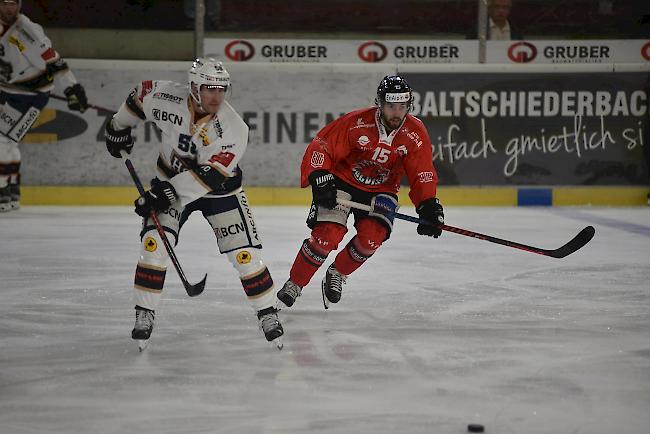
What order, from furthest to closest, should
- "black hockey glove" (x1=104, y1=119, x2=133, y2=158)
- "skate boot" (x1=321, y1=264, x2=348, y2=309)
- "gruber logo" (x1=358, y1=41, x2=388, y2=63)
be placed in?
"gruber logo" (x1=358, y1=41, x2=388, y2=63) → "skate boot" (x1=321, y1=264, x2=348, y2=309) → "black hockey glove" (x1=104, y1=119, x2=133, y2=158)

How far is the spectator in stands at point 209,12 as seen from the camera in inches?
354

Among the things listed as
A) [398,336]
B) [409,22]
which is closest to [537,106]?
[409,22]

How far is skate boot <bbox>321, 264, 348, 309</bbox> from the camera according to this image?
172 inches

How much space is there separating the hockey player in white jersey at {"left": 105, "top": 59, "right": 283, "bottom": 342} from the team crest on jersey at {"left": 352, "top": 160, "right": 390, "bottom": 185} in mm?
891

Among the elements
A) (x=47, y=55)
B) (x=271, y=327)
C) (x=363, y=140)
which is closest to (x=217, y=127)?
(x=271, y=327)

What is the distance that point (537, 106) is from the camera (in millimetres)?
9539

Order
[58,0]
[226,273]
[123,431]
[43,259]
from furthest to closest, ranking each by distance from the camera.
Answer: [58,0] → [43,259] → [226,273] → [123,431]

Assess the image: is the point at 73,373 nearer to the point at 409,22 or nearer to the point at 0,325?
the point at 0,325

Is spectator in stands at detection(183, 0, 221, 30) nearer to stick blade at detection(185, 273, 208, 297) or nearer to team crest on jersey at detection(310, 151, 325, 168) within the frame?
team crest on jersey at detection(310, 151, 325, 168)

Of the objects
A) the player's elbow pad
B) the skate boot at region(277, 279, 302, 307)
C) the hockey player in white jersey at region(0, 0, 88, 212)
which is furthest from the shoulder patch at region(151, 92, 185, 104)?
the hockey player in white jersey at region(0, 0, 88, 212)

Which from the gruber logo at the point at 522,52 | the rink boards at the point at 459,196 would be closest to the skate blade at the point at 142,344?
the rink boards at the point at 459,196

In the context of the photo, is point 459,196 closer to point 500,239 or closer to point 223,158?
point 500,239

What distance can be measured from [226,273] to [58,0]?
15.0 ft

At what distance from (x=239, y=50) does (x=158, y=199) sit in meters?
5.91
